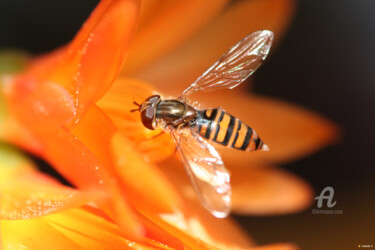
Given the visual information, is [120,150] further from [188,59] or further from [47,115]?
[188,59]

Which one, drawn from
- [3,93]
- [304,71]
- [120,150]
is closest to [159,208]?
[120,150]

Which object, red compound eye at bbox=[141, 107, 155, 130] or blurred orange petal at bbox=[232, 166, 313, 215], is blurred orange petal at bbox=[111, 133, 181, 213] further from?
blurred orange petal at bbox=[232, 166, 313, 215]

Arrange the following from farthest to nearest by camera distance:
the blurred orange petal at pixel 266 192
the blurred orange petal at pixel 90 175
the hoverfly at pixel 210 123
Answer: the blurred orange petal at pixel 266 192 → the hoverfly at pixel 210 123 → the blurred orange petal at pixel 90 175

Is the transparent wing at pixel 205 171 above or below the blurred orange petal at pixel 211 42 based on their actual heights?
below

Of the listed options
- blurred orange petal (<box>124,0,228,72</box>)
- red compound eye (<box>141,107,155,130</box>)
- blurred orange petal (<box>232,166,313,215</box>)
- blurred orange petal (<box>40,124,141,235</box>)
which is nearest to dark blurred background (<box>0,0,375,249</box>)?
blurred orange petal (<box>232,166,313,215</box>)

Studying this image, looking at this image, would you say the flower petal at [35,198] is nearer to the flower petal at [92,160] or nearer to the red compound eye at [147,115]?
the flower petal at [92,160]

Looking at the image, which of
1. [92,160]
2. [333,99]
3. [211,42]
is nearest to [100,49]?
[92,160]

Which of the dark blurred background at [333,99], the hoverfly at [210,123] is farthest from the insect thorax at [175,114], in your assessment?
the dark blurred background at [333,99]
